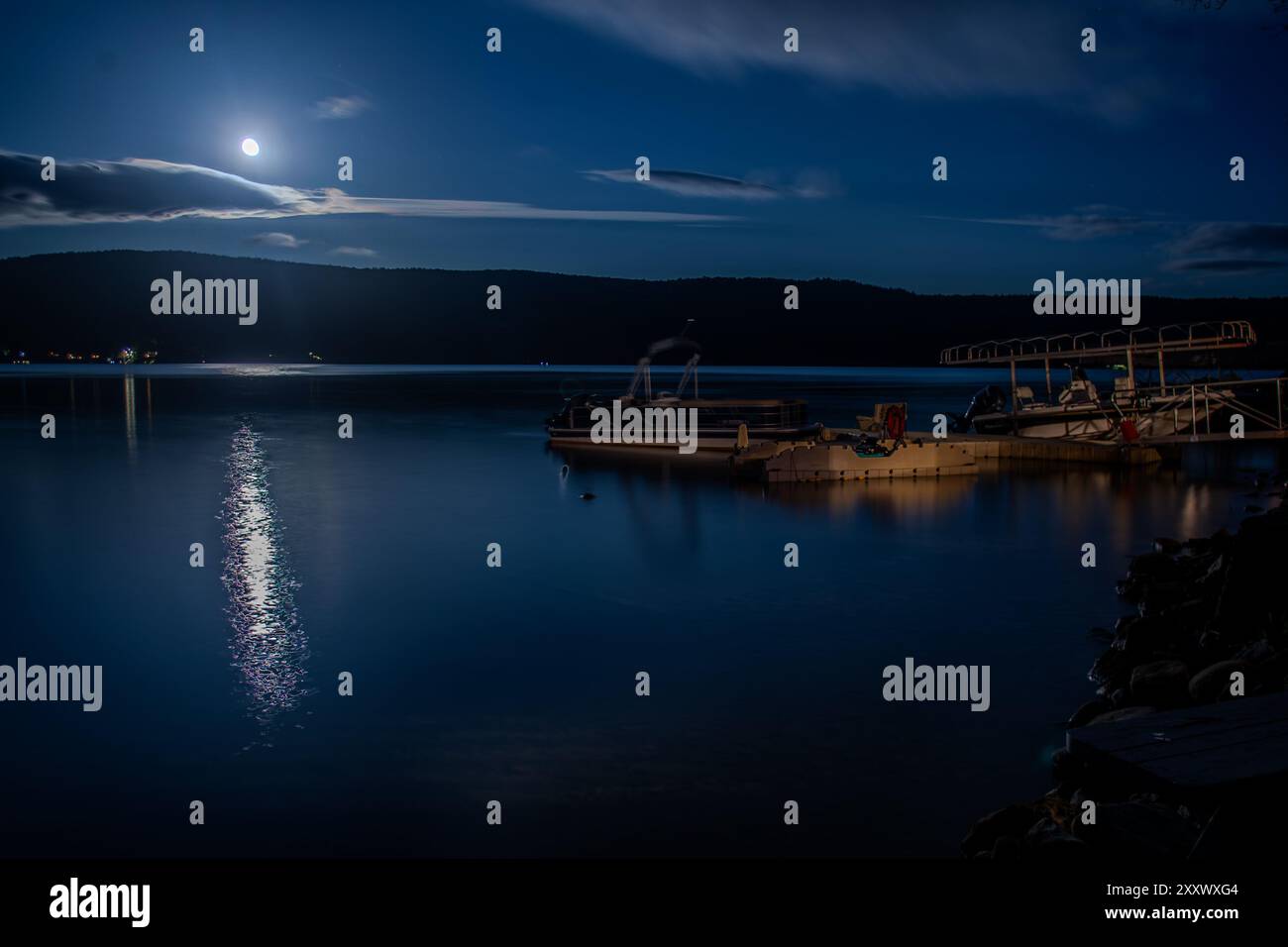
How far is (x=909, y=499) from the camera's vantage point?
31188mm

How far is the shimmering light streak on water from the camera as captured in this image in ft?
44.2

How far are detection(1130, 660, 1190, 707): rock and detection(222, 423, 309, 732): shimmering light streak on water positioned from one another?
30.5 ft

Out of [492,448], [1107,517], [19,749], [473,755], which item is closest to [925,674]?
[473,755]

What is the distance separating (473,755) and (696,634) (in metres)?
5.99

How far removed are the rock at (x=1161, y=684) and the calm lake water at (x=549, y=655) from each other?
100 cm

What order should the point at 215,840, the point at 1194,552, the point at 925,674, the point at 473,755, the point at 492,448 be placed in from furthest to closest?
the point at 492,448 → the point at 1194,552 → the point at 925,674 → the point at 473,755 → the point at 215,840

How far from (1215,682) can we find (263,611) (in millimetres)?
13839

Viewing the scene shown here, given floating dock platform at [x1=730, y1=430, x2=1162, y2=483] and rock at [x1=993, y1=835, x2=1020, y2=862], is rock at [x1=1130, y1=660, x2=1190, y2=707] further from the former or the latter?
floating dock platform at [x1=730, y1=430, x2=1162, y2=483]

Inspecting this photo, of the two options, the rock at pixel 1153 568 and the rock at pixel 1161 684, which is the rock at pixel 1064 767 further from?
the rock at pixel 1153 568

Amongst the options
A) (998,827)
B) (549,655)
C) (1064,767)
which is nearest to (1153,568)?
(1064,767)

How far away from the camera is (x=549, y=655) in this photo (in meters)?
15.3

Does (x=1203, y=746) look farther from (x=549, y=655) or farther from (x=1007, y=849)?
(x=549, y=655)

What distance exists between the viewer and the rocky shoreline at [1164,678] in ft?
22.2
